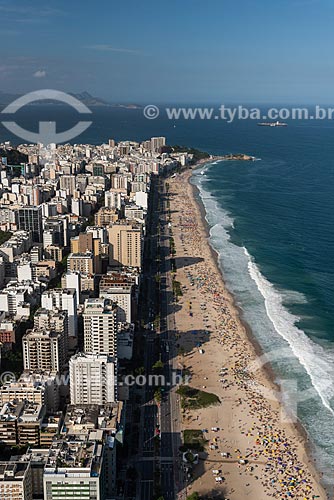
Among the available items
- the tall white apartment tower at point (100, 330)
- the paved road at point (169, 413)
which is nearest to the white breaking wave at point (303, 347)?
the paved road at point (169, 413)

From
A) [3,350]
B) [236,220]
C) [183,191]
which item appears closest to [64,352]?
[3,350]

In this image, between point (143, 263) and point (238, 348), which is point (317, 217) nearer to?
point (143, 263)

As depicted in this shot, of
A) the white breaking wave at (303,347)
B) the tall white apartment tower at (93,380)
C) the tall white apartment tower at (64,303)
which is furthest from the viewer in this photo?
the tall white apartment tower at (64,303)

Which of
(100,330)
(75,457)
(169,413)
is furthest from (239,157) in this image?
(75,457)

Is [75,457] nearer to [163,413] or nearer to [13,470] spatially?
[13,470]

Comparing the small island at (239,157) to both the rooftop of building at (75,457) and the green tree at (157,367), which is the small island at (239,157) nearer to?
the green tree at (157,367)

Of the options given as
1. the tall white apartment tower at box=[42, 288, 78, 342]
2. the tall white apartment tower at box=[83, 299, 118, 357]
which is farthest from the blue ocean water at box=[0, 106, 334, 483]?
the tall white apartment tower at box=[42, 288, 78, 342]

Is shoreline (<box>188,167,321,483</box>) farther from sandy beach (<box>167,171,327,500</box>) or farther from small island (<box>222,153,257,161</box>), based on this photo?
A: small island (<box>222,153,257,161</box>)
